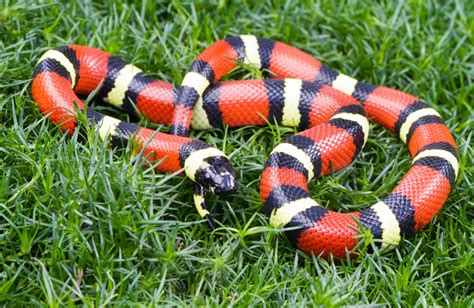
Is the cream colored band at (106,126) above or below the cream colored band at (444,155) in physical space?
below

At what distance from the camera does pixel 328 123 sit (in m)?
5.97

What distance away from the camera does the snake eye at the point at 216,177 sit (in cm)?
539

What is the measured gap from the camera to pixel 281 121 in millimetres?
6383

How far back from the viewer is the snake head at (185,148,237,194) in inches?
212

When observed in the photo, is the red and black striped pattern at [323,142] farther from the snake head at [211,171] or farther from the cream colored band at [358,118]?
the snake head at [211,171]

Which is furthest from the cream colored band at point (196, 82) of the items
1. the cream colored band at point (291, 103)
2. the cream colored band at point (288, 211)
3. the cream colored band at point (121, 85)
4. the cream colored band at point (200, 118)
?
the cream colored band at point (288, 211)

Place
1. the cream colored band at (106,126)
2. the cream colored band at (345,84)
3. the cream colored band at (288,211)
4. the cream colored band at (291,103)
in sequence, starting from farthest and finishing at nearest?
the cream colored band at (345,84)
the cream colored band at (291,103)
the cream colored band at (106,126)
the cream colored band at (288,211)

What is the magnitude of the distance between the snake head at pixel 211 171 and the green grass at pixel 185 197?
0.17 metres

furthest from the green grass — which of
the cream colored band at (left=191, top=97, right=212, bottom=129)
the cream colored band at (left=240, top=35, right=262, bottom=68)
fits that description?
the cream colored band at (left=240, top=35, right=262, bottom=68)

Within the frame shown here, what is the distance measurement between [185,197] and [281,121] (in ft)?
4.34

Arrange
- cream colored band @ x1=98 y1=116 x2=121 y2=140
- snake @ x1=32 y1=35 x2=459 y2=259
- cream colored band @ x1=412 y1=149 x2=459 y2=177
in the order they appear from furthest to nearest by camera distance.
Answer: cream colored band @ x1=412 y1=149 x2=459 y2=177 → cream colored band @ x1=98 y1=116 x2=121 y2=140 → snake @ x1=32 y1=35 x2=459 y2=259

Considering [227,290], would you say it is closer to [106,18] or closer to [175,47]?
[175,47]

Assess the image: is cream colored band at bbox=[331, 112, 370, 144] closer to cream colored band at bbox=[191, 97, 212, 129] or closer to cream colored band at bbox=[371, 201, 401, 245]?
cream colored band at bbox=[371, 201, 401, 245]

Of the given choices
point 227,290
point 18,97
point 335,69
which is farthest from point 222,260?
point 335,69
